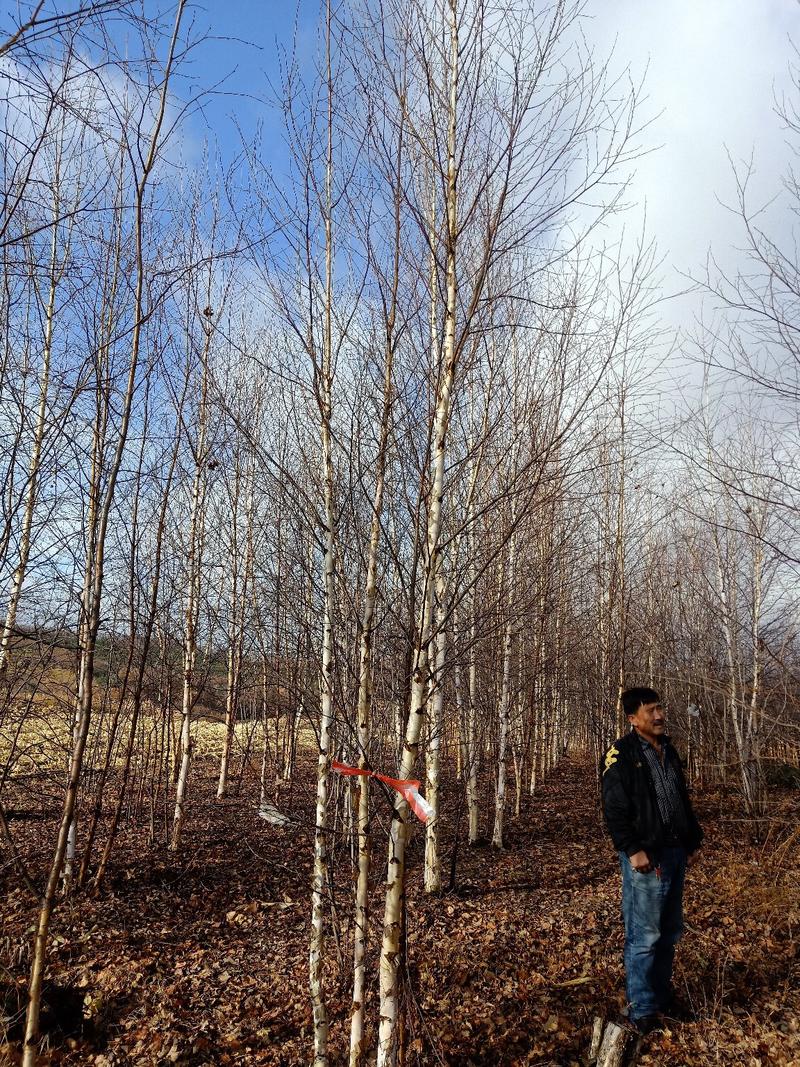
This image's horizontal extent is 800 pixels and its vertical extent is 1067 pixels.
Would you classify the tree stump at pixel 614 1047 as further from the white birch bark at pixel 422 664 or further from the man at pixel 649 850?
the white birch bark at pixel 422 664

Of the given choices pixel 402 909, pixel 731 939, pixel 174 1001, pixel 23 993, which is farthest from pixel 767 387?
pixel 23 993

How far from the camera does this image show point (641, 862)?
3.56m

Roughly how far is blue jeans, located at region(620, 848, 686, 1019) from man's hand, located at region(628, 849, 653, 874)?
2.4 inches

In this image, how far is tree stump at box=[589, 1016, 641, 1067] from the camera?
11.2 feet

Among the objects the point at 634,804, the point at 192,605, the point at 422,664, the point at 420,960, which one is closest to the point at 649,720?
the point at 634,804

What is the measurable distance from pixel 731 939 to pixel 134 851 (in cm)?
625

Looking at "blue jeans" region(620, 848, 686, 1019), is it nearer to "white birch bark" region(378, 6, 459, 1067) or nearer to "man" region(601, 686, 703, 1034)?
"man" region(601, 686, 703, 1034)

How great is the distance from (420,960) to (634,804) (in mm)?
2394

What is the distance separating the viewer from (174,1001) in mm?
4711

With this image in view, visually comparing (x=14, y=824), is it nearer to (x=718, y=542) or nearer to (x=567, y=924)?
(x=567, y=924)

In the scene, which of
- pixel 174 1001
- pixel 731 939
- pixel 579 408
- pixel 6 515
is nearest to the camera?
pixel 579 408

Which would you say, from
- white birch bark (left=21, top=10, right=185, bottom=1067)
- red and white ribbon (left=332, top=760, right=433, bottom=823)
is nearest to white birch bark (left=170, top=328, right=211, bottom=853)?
white birch bark (left=21, top=10, right=185, bottom=1067)

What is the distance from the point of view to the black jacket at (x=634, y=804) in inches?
143

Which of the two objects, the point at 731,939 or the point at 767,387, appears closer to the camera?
the point at 767,387
